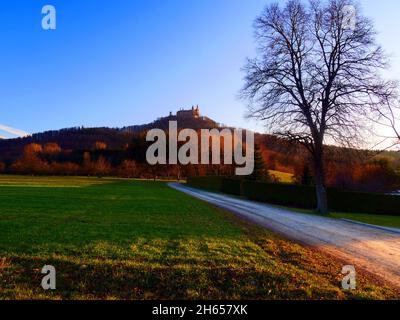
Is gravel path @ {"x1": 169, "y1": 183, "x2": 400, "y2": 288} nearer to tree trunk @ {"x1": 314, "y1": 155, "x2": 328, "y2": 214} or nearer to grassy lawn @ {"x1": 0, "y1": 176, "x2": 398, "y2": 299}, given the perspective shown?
grassy lawn @ {"x1": 0, "y1": 176, "x2": 398, "y2": 299}

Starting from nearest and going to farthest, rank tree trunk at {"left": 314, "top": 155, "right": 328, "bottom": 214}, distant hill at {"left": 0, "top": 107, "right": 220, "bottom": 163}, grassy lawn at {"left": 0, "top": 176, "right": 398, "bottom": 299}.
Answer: grassy lawn at {"left": 0, "top": 176, "right": 398, "bottom": 299} < tree trunk at {"left": 314, "top": 155, "right": 328, "bottom": 214} < distant hill at {"left": 0, "top": 107, "right": 220, "bottom": 163}

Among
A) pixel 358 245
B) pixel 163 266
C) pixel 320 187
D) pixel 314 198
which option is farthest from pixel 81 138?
pixel 163 266

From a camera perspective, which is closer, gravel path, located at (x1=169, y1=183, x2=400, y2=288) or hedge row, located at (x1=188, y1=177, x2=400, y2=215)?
gravel path, located at (x1=169, y1=183, x2=400, y2=288)

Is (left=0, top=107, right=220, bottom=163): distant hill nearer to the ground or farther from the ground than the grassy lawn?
farther from the ground

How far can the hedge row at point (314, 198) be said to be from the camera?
98.4 feet

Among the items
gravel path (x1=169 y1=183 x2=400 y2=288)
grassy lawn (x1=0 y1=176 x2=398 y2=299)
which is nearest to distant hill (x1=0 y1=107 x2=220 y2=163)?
gravel path (x1=169 y1=183 x2=400 y2=288)

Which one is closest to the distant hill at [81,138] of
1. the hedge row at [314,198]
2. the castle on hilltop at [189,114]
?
the castle on hilltop at [189,114]

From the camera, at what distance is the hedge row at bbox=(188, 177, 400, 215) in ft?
98.4

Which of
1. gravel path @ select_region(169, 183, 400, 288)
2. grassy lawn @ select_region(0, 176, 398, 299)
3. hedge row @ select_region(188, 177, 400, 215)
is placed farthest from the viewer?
hedge row @ select_region(188, 177, 400, 215)

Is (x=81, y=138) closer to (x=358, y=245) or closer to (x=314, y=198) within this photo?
(x=314, y=198)

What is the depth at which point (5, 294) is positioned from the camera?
5691 mm

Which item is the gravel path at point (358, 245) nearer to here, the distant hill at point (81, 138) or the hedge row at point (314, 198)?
the hedge row at point (314, 198)
